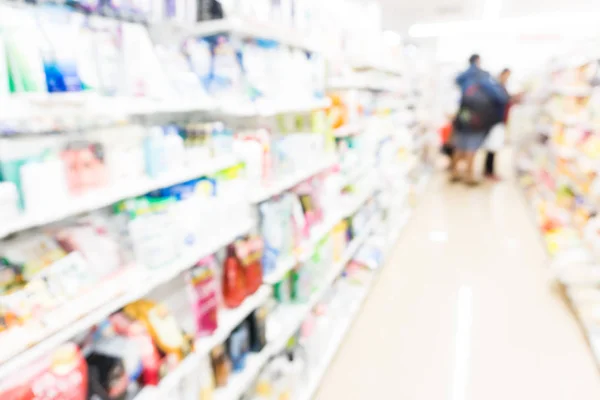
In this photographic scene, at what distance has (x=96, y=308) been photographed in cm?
118

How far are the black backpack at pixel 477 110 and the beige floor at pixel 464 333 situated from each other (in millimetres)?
2711

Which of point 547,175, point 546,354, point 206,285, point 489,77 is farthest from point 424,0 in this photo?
point 206,285

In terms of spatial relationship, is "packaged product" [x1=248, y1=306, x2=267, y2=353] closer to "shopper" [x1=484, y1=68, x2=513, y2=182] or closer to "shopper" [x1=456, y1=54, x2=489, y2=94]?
"shopper" [x1=456, y1=54, x2=489, y2=94]

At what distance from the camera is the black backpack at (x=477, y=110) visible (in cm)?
670

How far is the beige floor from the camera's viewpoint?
95.8 inches

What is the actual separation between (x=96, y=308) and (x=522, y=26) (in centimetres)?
1195

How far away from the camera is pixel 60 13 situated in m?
1.22

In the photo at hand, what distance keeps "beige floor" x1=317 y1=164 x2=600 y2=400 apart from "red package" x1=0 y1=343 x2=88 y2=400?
5.08 feet

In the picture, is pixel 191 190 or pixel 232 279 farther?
pixel 232 279

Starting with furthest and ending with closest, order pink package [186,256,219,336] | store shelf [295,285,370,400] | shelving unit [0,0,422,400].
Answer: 1. store shelf [295,285,370,400]
2. pink package [186,256,219,336]
3. shelving unit [0,0,422,400]

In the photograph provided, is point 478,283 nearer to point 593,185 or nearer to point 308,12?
point 593,185

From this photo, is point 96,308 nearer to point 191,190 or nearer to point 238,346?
point 191,190

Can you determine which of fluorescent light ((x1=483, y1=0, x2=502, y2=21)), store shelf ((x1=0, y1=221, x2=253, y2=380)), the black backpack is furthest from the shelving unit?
fluorescent light ((x1=483, y1=0, x2=502, y2=21))

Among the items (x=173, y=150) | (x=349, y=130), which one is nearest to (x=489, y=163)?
(x=349, y=130)
